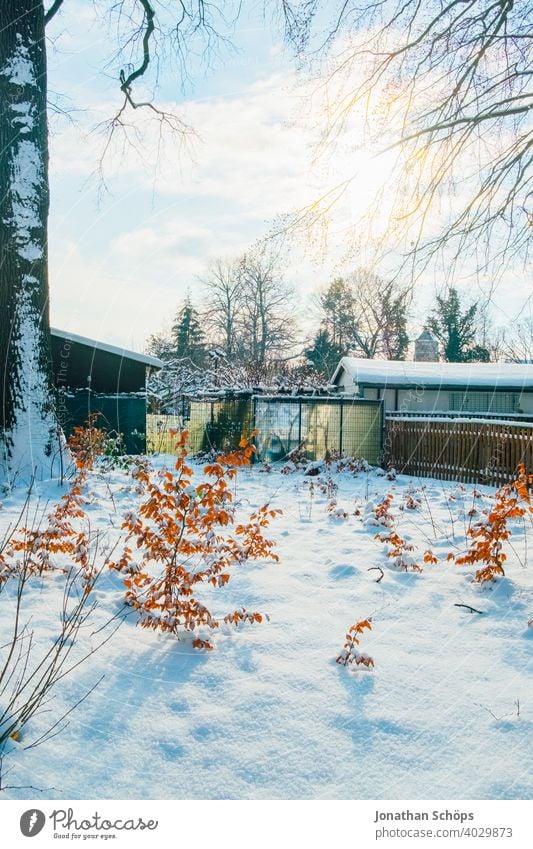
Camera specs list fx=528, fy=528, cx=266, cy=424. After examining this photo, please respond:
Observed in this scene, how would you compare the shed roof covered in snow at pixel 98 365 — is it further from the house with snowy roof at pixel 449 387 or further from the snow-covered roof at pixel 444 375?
the house with snowy roof at pixel 449 387

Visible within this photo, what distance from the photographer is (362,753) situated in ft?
6.78

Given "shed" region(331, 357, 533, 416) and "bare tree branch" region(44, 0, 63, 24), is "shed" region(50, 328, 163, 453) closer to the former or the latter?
"bare tree branch" region(44, 0, 63, 24)

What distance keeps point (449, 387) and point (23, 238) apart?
60.8ft

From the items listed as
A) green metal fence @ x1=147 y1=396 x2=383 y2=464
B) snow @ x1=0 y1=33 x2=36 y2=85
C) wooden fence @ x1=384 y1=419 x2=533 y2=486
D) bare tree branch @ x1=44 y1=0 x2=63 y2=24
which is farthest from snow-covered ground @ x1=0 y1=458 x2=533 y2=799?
green metal fence @ x1=147 y1=396 x2=383 y2=464

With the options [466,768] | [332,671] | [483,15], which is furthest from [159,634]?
[483,15]

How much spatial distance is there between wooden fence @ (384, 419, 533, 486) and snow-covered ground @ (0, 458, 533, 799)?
6.90m

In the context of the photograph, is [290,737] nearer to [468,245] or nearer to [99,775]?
[99,775]

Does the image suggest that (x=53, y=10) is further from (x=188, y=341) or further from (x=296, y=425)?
(x=188, y=341)

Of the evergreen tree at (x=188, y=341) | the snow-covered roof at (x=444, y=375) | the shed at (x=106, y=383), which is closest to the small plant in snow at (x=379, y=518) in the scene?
the shed at (x=106, y=383)

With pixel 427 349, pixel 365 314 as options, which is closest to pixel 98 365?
pixel 365 314

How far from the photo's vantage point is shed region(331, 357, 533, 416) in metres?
21.2

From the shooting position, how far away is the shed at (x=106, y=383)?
14305mm

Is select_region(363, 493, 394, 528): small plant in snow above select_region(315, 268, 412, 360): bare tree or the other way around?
the other way around

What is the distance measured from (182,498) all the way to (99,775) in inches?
58.6
